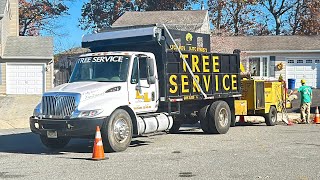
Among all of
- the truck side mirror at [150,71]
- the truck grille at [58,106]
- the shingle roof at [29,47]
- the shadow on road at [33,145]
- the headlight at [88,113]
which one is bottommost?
the shadow on road at [33,145]

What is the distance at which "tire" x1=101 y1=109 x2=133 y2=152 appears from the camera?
1167 cm

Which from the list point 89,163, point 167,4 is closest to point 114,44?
point 89,163

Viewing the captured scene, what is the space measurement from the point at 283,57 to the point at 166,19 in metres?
9.43

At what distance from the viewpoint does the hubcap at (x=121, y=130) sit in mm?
11953

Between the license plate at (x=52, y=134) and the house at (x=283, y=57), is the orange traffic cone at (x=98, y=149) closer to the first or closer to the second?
the license plate at (x=52, y=134)

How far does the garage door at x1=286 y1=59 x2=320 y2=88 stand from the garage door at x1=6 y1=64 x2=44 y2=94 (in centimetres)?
1649

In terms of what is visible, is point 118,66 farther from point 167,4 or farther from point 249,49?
point 167,4

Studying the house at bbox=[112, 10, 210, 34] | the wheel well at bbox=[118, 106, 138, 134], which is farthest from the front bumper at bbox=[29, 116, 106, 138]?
the house at bbox=[112, 10, 210, 34]

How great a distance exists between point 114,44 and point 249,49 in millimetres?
22856

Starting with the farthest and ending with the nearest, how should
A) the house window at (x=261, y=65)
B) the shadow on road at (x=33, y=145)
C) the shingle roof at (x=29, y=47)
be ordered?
the house window at (x=261, y=65) → the shingle roof at (x=29, y=47) → the shadow on road at (x=33, y=145)

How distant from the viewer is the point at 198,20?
38562mm

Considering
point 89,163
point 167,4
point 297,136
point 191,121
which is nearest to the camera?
point 89,163

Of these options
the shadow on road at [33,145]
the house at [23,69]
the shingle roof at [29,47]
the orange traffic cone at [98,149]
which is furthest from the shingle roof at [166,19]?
the orange traffic cone at [98,149]

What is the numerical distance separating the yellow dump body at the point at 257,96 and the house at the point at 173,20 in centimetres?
1804
